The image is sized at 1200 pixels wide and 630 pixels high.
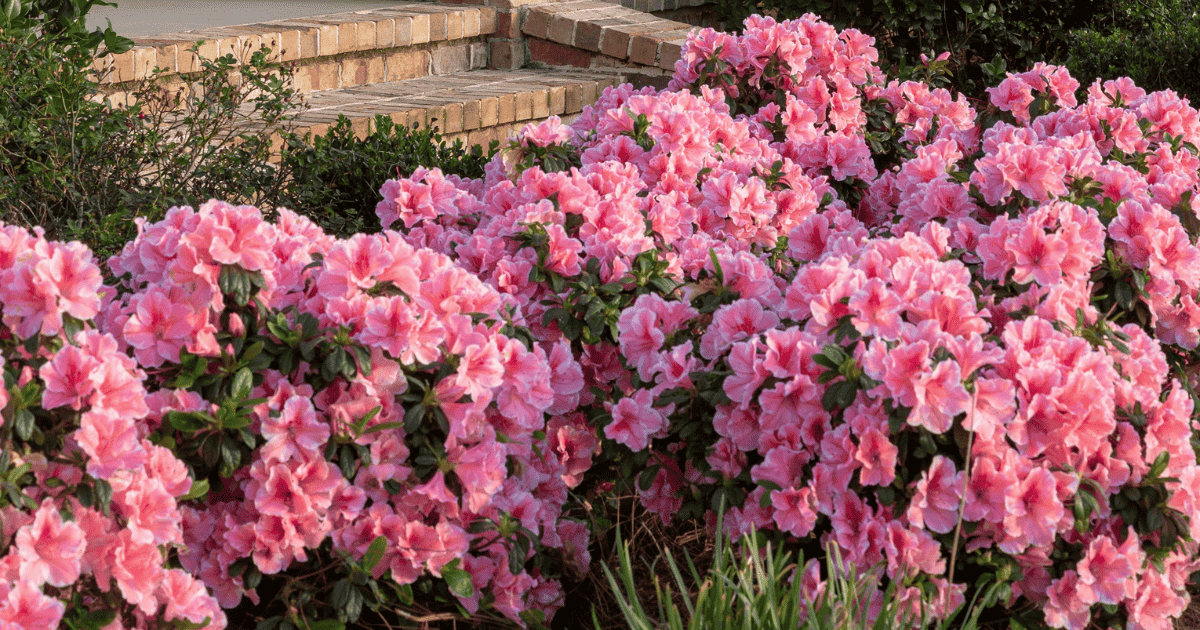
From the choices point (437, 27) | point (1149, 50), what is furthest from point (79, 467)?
point (1149, 50)

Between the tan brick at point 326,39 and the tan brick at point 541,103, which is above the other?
the tan brick at point 326,39

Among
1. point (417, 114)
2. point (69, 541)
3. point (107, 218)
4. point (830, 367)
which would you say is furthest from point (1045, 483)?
point (417, 114)

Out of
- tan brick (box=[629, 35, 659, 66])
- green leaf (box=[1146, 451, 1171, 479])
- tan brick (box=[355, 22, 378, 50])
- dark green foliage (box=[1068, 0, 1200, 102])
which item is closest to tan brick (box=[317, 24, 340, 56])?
tan brick (box=[355, 22, 378, 50])

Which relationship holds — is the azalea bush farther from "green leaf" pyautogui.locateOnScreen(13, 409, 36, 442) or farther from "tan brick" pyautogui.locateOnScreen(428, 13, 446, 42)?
"tan brick" pyautogui.locateOnScreen(428, 13, 446, 42)

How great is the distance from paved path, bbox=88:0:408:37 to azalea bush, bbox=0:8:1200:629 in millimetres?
4863

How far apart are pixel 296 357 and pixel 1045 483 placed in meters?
1.36

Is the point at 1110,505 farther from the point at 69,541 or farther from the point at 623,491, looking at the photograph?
the point at 69,541

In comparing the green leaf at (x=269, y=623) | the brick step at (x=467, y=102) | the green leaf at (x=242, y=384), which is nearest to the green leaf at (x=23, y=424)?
the green leaf at (x=242, y=384)

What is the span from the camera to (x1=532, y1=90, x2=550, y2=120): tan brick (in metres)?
5.83

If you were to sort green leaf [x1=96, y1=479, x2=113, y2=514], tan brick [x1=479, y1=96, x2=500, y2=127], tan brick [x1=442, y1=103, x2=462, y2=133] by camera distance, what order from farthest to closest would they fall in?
1. tan brick [x1=479, y1=96, x2=500, y2=127]
2. tan brick [x1=442, y1=103, x2=462, y2=133]
3. green leaf [x1=96, y1=479, x2=113, y2=514]

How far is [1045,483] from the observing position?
6.28 feet

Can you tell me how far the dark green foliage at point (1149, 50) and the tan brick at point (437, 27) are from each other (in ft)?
11.6

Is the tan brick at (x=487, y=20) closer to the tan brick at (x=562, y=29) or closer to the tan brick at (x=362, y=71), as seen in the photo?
the tan brick at (x=562, y=29)

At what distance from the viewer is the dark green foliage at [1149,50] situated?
5578 mm
